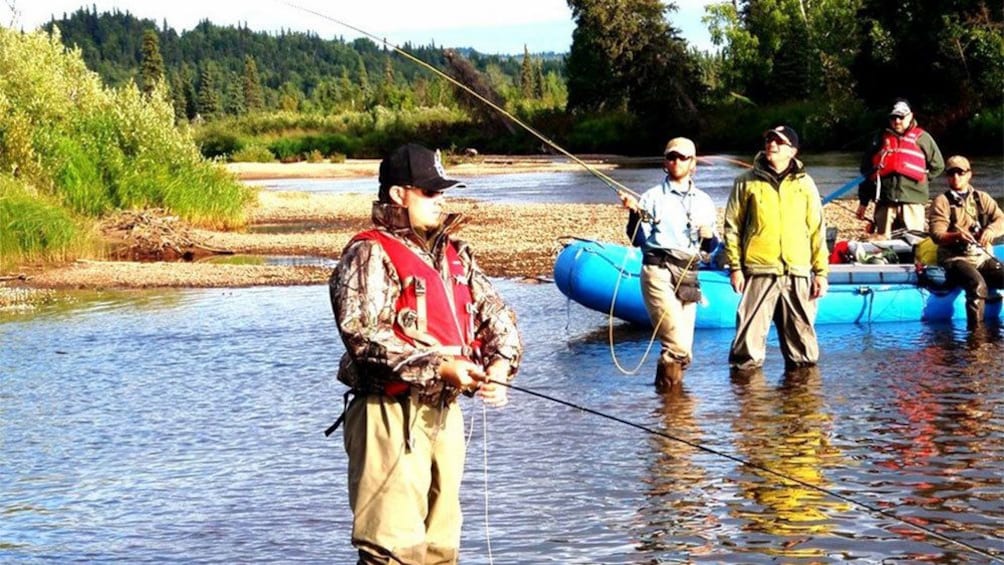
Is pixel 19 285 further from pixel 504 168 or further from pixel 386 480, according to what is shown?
pixel 504 168

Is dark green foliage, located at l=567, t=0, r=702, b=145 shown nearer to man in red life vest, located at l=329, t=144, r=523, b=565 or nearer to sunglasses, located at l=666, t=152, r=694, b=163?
sunglasses, located at l=666, t=152, r=694, b=163

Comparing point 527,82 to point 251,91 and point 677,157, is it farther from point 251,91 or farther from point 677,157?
point 677,157

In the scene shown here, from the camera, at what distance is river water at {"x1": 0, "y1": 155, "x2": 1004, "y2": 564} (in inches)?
281

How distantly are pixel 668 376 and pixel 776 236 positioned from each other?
1.17m

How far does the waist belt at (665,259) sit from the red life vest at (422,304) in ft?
17.4

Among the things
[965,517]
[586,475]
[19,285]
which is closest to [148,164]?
→ [19,285]

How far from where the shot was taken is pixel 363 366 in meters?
4.92

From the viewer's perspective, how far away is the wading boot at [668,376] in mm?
10711

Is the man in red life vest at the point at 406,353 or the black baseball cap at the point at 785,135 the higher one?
the black baseball cap at the point at 785,135

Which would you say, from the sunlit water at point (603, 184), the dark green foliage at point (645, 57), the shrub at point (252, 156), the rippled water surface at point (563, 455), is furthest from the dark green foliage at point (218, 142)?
the rippled water surface at point (563, 455)

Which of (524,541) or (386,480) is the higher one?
(386,480)

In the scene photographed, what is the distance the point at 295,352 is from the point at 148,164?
13.7 m

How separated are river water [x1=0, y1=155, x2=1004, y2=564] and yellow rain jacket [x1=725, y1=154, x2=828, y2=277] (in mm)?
841

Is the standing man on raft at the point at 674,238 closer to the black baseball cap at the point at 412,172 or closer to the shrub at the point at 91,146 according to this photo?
the black baseball cap at the point at 412,172
